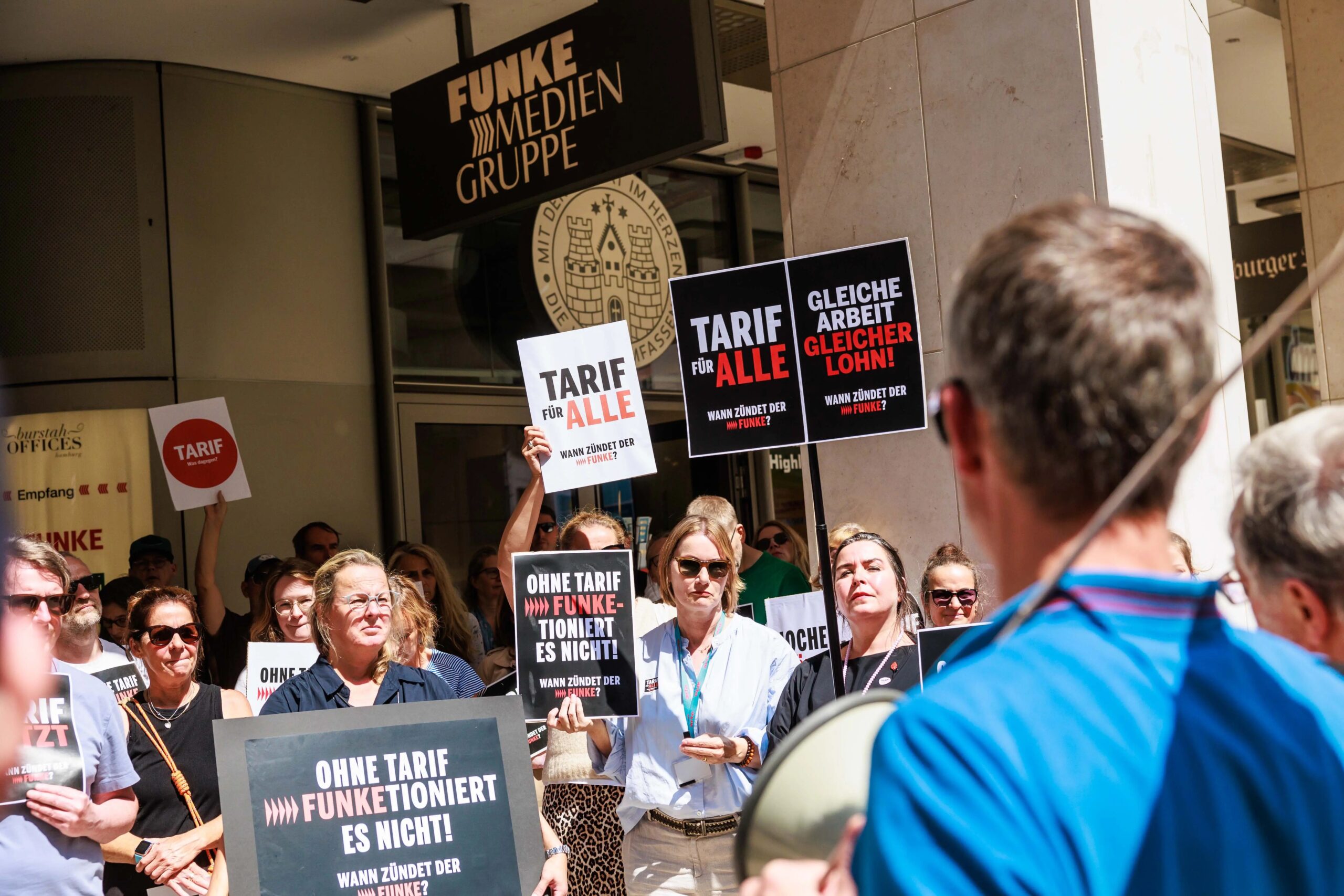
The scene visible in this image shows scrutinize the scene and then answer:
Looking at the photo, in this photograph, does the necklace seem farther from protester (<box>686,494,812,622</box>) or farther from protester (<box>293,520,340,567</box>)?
protester (<box>293,520,340,567</box>)

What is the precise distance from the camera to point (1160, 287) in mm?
1079

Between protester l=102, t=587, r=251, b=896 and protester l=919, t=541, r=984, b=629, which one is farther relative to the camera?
protester l=919, t=541, r=984, b=629

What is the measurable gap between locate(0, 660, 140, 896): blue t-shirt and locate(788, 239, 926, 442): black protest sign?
270 cm

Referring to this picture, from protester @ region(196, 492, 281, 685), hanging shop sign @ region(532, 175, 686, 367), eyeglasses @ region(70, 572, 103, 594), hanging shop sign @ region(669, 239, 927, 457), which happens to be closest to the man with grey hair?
hanging shop sign @ region(669, 239, 927, 457)

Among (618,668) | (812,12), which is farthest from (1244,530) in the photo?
(812,12)

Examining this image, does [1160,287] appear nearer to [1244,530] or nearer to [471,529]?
[1244,530]

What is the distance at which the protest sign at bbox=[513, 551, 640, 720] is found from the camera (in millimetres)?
4613

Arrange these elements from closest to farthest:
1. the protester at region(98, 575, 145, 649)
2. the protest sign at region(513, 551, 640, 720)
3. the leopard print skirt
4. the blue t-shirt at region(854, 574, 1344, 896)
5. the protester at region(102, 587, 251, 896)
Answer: the blue t-shirt at region(854, 574, 1344, 896)
the protester at region(102, 587, 251, 896)
the protest sign at region(513, 551, 640, 720)
the leopard print skirt
the protester at region(98, 575, 145, 649)

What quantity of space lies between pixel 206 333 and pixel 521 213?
2.84 m

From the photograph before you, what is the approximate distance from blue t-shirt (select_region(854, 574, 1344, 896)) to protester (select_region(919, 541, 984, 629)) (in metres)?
3.63

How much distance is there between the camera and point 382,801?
367cm

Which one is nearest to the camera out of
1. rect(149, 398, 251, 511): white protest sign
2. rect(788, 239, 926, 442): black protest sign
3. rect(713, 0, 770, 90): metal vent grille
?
rect(788, 239, 926, 442): black protest sign

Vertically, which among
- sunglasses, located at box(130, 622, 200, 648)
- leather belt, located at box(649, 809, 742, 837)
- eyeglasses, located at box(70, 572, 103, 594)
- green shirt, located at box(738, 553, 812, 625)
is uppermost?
eyeglasses, located at box(70, 572, 103, 594)

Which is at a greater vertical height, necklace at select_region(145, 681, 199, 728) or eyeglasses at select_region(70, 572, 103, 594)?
eyeglasses at select_region(70, 572, 103, 594)
